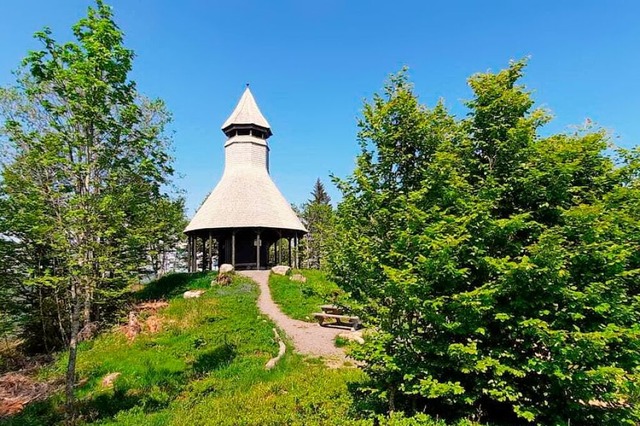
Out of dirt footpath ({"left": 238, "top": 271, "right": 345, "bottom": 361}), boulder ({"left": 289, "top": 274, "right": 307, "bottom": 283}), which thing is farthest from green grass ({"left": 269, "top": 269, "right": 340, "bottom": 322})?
dirt footpath ({"left": 238, "top": 271, "right": 345, "bottom": 361})

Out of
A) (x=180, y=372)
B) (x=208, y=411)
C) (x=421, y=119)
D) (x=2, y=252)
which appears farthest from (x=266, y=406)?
(x=2, y=252)

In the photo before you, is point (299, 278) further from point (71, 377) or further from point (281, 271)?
point (71, 377)

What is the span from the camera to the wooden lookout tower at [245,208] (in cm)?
2356

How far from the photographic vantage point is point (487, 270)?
6254 mm

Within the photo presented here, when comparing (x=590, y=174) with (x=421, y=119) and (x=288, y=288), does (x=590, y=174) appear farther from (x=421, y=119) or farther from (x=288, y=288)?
(x=288, y=288)

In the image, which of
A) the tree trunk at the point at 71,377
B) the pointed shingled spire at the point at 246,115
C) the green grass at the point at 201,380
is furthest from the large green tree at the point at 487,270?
the pointed shingled spire at the point at 246,115

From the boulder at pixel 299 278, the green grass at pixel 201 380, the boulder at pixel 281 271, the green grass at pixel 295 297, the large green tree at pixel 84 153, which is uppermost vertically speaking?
the large green tree at pixel 84 153

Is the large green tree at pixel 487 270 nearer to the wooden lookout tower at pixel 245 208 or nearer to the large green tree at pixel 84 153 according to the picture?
the large green tree at pixel 84 153

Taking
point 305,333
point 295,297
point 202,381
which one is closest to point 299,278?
point 295,297

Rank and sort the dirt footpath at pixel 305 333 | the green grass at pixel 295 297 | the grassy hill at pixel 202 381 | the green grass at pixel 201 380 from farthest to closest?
1. the green grass at pixel 295 297
2. the dirt footpath at pixel 305 333
3. the green grass at pixel 201 380
4. the grassy hill at pixel 202 381

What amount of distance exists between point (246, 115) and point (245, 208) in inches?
327

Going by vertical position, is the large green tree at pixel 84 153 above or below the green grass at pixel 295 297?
above

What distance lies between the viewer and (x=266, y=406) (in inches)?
286

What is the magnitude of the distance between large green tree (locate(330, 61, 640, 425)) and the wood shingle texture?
1728 cm
